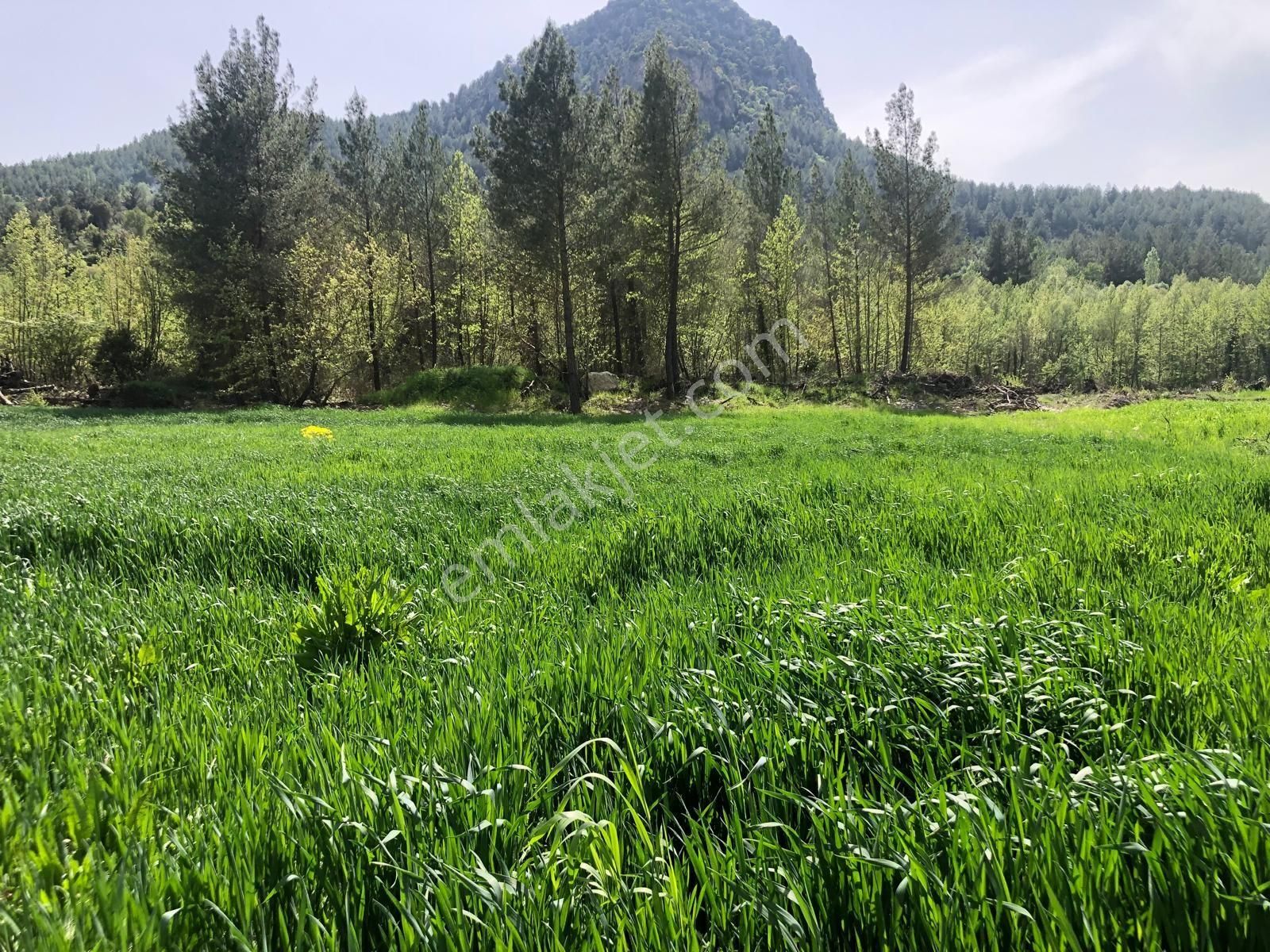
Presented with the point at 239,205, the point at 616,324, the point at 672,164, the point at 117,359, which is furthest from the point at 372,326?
the point at 672,164

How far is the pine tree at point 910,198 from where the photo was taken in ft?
100

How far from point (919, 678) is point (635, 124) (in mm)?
27562

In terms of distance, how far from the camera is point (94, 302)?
4166cm

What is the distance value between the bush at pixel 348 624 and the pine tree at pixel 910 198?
33725mm

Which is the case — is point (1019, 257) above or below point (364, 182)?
above

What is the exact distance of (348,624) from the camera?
8.84ft

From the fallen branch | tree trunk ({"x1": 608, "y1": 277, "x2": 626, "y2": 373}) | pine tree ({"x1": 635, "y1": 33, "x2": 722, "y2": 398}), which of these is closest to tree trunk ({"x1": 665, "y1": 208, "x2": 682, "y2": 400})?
pine tree ({"x1": 635, "y1": 33, "x2": 722, "y2": 398})

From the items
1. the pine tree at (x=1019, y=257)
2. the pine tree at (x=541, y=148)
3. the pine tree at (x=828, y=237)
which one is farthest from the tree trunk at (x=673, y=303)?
the pine tree at (x=1019, y=257)

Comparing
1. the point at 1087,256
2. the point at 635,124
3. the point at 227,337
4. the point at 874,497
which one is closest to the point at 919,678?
the point at 874,497

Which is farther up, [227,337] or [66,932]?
[227,337]

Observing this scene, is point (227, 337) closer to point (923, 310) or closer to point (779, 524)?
point (779, 524)

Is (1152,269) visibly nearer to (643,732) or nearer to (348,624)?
(643,732)

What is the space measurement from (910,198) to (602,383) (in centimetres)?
1966

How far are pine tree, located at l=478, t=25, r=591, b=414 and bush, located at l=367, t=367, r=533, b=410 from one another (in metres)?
6.99
